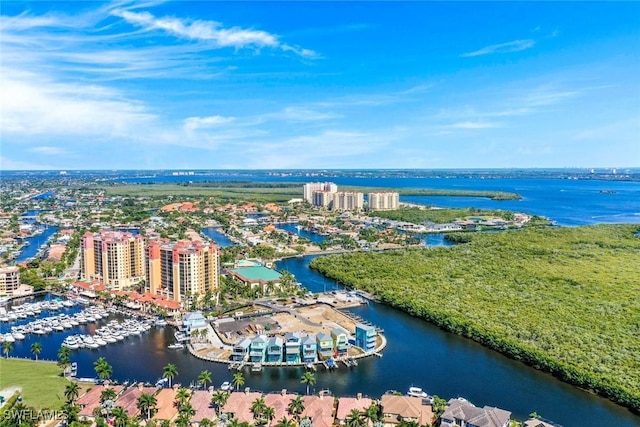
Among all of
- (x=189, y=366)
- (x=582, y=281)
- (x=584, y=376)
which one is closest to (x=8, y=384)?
(x=189, y=366)

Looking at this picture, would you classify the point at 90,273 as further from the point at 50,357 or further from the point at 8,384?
the point at 8,384

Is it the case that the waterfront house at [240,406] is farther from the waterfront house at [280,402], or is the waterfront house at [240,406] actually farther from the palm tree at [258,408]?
the waterfront house at [280,402]

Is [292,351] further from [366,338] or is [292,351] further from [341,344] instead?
[366,338]

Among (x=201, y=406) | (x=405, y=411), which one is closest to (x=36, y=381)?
(x=201, y=406)

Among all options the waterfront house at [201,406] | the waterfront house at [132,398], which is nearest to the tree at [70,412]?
the waterfront house at [132,398]

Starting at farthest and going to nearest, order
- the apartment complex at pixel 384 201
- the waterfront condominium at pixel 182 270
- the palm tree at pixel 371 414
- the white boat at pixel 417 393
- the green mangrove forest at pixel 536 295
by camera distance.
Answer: the apartment complex at pixel 384 201 < the waterfront condominium at pixel 182 270 < the green mangrove forest at pixel 536 295 < the white boat at pixel 417 393 < the palm tree at pixel 371 414
